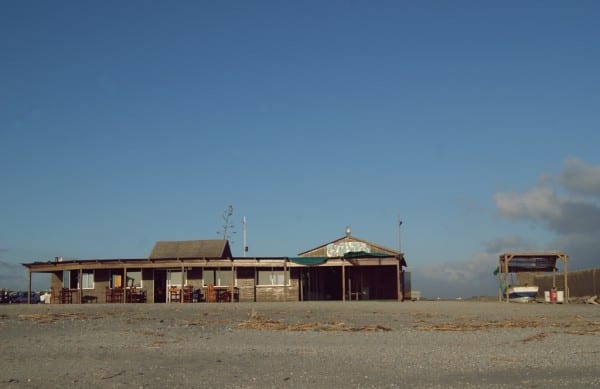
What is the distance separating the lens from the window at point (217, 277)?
40719mm

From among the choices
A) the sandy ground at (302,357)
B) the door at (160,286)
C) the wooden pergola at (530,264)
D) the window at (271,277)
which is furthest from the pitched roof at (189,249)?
the sandy ground at (302,357)

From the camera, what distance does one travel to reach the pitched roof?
48719 millimetres

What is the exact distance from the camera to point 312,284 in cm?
4362

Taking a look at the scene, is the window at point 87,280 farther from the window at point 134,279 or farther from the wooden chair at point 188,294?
the wooden chair at point 188,294

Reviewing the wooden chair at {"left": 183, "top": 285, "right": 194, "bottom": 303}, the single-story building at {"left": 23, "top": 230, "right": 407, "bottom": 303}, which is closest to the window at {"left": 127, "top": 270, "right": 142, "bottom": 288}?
the single-story building at {"left": 23, "top": 230, "right": 407, "bottom": 303}

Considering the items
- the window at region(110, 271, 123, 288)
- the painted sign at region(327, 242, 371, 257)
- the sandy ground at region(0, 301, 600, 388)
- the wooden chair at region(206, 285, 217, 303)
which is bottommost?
the wooden chair at region(206, 285, 217, 303)

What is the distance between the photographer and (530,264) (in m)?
40.0

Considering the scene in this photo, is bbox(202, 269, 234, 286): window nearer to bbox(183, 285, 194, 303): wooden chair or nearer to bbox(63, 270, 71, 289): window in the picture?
bbox(183, 285, 194, 303): wooden chair

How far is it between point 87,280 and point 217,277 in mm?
8877

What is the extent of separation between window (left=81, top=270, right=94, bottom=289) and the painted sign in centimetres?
1584

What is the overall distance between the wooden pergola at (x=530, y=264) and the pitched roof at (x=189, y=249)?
66.4ft

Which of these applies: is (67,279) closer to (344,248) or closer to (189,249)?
(189,249)

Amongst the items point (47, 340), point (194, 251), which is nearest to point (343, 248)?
point (194, 251)

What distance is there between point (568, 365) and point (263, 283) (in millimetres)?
31794
